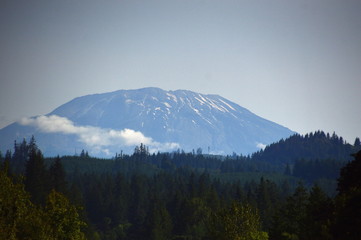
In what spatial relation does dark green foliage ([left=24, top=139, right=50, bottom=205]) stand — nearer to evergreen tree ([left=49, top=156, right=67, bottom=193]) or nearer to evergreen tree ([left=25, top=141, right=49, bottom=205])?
evergreen tree ([left=25, top=141, right=49, bottom=205])

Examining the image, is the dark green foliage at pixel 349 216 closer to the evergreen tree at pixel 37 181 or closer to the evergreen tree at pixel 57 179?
the evergreen tree at pixel 37 181

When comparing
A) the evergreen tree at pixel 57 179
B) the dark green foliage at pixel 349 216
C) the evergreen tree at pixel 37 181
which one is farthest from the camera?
the evergreen tree at pixel 57 179

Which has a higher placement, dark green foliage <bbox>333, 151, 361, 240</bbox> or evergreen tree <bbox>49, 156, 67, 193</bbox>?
evergreen tree <bbox>49, 156, 67, 193</bbox>

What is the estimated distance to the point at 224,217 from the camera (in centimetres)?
7344

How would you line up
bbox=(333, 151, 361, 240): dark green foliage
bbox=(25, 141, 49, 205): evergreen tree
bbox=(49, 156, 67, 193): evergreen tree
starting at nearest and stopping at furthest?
bbox=(333, 151, 361, 240): dark green foliage → bbox=(25, 141, 49, 205): evergreen tree → bbox=(49, 156, 67, 193): evergreen tree

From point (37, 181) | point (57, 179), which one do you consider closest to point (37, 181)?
point (37, 181)

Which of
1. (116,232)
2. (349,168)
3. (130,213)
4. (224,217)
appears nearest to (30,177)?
(116,232)

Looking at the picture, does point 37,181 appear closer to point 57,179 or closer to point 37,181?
point 37,181

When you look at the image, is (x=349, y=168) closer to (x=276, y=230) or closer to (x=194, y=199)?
(x=276, y=230)

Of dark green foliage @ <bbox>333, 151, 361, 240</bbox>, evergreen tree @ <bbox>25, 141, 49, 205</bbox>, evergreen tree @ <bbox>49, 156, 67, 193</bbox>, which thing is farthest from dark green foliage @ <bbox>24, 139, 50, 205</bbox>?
dark green foliage @ <bbox>333, 151, 361, 240</bbox>

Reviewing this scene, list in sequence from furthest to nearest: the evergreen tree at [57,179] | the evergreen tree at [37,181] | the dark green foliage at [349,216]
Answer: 1. the evergreen tree at [57,179]
2. the evergreen tree at [37,181]
3. the dark green foliage at [349,216]

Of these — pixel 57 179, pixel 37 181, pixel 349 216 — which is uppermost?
pixel 57 179

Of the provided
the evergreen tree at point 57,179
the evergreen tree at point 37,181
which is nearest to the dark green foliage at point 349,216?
the evergreen tree at point 37,181

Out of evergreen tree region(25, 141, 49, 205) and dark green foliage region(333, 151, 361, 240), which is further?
evergreen tree region(25, 141, 49, 205)
